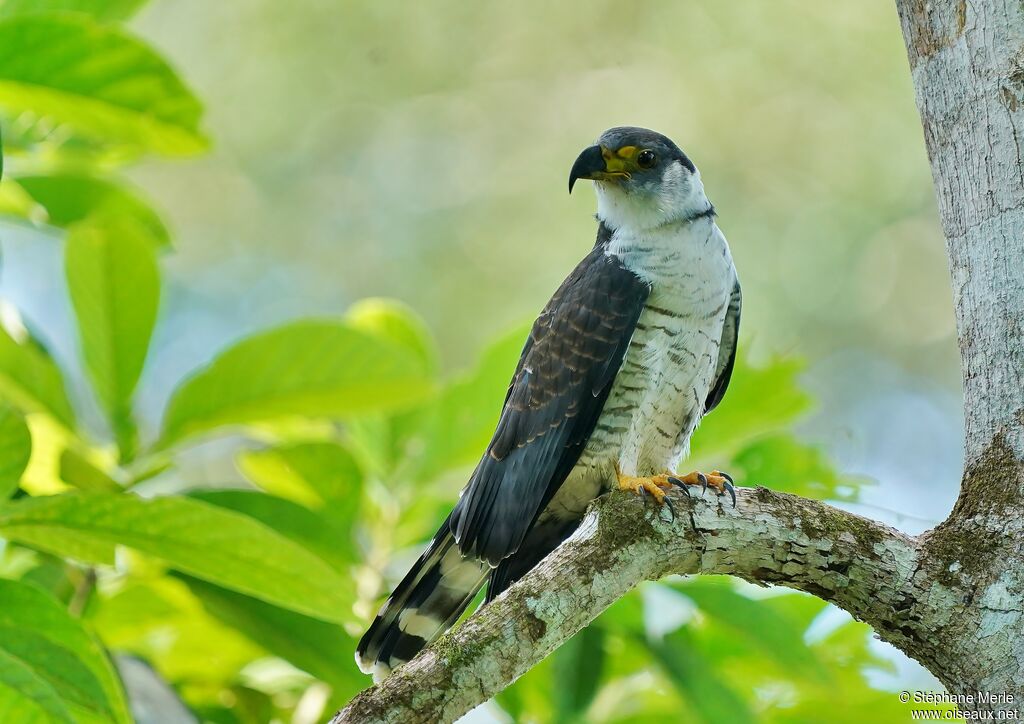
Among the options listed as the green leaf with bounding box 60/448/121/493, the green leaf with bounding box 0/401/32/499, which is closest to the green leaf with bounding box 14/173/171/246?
the green leaf with bounding box 60/448/121/493

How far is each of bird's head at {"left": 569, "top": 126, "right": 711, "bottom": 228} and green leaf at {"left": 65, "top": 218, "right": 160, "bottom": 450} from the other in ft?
4.68

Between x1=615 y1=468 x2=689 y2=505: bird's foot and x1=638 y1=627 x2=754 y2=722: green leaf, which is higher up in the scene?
x1=615 y1=468 x2=689 y2=505: bird's foot

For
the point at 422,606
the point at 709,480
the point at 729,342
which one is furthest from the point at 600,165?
the point at 422,606

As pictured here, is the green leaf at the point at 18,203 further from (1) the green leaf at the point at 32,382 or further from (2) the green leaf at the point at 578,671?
(2) the green leaf at the point at 578,671

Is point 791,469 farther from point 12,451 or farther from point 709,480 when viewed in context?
point 12,451

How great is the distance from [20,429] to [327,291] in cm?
773

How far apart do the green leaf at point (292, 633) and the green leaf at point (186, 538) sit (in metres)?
0.40

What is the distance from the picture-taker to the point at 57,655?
6.06ft

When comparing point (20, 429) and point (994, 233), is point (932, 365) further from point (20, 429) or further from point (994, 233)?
point (20, 429)

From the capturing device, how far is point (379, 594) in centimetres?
282

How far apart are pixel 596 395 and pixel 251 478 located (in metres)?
1.03

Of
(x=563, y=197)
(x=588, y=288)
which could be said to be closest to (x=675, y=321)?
(x=588, y=288)

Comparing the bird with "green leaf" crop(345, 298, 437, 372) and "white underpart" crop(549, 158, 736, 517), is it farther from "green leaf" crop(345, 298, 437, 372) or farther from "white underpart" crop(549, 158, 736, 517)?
"green leaf" crop(345, 298, 437, 372)

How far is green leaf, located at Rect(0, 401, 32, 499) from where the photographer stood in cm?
197
